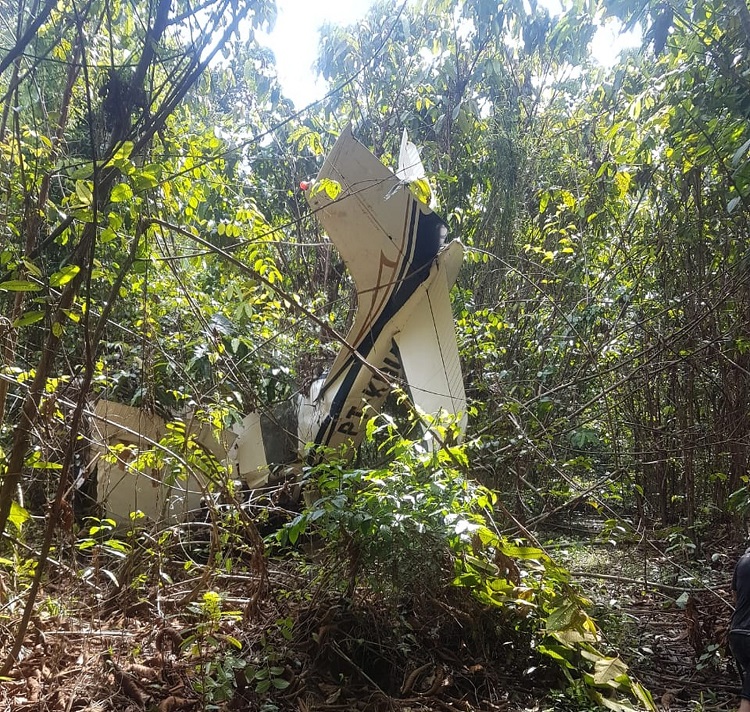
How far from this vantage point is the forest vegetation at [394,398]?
220cm

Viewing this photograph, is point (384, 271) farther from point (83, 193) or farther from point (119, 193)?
point (83, 193)

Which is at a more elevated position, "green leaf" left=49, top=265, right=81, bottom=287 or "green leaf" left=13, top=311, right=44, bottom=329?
"green leaf" left=49, top=265, right=81, bottom=287

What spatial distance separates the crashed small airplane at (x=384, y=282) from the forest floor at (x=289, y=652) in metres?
1.20

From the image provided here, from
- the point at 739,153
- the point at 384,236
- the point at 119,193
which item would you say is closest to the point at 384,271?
the point at 384,236

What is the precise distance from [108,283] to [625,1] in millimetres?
3267

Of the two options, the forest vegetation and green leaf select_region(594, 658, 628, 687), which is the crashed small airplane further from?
green leaf select_region(594, 658, 628, 687)

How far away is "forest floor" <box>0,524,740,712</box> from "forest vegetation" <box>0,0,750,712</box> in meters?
0.01

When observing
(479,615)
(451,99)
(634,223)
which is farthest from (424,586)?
(451,99)

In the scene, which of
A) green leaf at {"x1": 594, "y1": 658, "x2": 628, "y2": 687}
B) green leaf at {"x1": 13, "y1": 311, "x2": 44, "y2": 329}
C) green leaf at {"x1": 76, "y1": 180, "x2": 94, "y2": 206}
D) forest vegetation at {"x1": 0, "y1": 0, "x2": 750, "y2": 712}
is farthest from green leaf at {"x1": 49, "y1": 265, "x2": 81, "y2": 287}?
green leaf at {"x1": 594, "y1": 658, "x2": 628, "y2": 687}

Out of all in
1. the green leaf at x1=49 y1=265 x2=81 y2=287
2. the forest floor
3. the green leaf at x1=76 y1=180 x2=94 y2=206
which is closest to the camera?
the green leaf at x1=76 y1=180 x2=94 y2=206

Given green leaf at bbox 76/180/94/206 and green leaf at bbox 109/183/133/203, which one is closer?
green leaf at bbox 76/180/94/206

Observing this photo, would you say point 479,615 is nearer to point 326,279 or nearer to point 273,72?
point 326,279

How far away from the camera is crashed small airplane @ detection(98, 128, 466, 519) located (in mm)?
3957

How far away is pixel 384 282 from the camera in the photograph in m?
4.21
